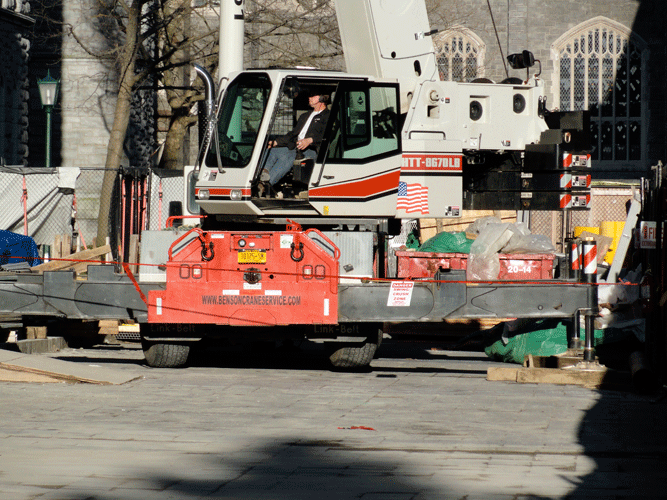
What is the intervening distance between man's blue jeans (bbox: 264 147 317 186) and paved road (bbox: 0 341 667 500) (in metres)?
2.19

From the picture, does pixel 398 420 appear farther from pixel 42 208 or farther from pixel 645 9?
pixel 645 9

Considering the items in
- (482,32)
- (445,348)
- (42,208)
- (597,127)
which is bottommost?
(445,348)

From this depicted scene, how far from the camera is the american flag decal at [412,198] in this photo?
11656 millimetres

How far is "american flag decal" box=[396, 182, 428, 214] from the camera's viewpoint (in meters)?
11.7

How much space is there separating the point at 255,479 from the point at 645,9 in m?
35.9

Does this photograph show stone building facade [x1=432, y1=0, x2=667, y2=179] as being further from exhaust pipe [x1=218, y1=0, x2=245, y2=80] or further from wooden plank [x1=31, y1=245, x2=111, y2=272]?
exhaust pipe [x1=218, y1=0, x2=245, y2=80]

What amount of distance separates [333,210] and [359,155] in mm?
670

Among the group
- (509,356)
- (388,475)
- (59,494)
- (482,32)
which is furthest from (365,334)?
(482,32)

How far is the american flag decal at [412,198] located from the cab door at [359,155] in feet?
1.23

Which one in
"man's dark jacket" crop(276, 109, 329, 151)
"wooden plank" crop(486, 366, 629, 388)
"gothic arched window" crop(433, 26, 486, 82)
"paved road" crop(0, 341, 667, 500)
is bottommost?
"paved road" crop(0, 341, 667, 500)

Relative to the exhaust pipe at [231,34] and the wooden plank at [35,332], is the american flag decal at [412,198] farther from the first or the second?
the wooden plank at [35,332]

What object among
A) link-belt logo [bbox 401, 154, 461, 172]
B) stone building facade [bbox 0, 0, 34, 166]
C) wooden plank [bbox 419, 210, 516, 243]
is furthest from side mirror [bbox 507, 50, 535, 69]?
stone building facade [bbox 0, 0, 34, 166]

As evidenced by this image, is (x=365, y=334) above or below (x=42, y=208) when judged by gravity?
below

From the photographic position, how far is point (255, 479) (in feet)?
19.9
